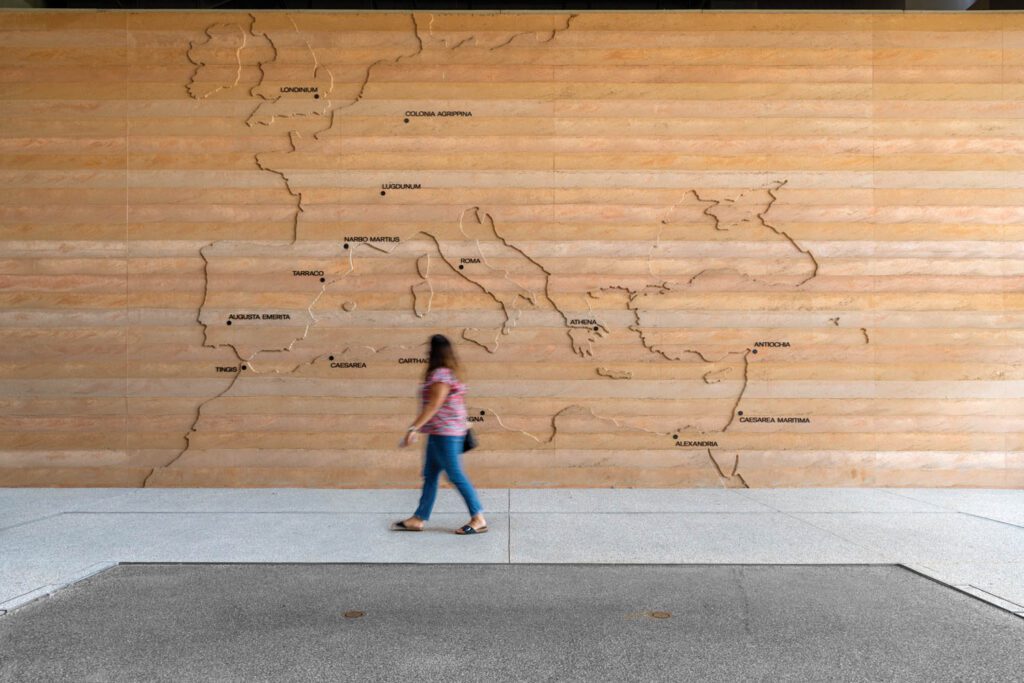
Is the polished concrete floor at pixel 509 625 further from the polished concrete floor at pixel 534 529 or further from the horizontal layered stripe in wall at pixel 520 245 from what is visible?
the horizontal layered stripe in wall at pixel 520 245

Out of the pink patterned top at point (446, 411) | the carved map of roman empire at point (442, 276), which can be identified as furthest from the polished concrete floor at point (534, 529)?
the carved map of roman empire at point (442, 276)

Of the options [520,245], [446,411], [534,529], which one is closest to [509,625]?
[534,529]

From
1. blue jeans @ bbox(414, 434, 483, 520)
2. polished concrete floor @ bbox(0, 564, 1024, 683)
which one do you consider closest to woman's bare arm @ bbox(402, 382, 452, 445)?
blue jeans @ bbox(414, 434, 483, 520)

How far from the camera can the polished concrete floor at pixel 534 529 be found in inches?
193

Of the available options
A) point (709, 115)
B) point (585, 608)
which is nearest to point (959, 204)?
point (709, 115)

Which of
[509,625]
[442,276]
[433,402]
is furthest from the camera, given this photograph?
[442,276]

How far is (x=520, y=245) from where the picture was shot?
300 inches

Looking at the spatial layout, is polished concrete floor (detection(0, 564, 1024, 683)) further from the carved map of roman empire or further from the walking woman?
the carved map of roman empire

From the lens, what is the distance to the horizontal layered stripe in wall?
7.52m

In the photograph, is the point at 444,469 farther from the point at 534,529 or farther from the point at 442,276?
the point at 442,276

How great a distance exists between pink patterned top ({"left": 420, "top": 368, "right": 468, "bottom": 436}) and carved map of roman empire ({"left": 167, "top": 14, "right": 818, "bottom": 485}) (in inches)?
73.8

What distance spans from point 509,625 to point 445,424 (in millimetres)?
2033

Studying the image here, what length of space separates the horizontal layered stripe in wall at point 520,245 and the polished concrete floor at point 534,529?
52cm

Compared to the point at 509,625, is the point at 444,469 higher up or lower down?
higher up
